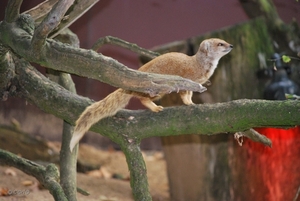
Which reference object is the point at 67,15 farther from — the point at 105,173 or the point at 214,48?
the point at 105,173

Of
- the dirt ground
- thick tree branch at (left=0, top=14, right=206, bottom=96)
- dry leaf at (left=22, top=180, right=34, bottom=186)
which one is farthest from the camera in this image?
dry leaf at (left=22, top=180, right=34, bottom=186)

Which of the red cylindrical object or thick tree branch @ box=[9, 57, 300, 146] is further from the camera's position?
the red cylindrical object

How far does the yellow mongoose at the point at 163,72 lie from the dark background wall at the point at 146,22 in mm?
1731

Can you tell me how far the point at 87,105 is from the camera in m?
2.21

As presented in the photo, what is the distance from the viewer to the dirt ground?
3059 mm

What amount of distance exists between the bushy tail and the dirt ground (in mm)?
998

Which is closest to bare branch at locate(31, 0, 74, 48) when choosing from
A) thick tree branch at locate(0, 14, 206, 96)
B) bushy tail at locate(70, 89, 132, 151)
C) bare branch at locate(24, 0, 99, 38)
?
thick tree branch at locate(0, 14, 206, 96)

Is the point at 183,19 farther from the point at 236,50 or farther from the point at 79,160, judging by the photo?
the point at 79,160

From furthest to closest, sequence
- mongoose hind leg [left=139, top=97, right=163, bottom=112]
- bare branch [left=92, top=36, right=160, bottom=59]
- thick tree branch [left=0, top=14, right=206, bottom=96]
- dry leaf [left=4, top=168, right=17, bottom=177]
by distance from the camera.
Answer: dry leaf [left=4, top=168, right=17, bottom=177], bare branch [left=92, top=36, right=160, bottom=59], mongoose hind leg [left=139, top=97, right=163, bottom=112], thick tree branch [left=0, top=14, right=206, bottom=96]

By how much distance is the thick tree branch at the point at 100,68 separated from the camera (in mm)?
1723

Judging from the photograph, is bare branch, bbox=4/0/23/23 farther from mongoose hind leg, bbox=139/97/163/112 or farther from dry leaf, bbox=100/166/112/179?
dry leaf, bbox=100/166/112/179

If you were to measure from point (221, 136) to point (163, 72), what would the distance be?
4.47 ft

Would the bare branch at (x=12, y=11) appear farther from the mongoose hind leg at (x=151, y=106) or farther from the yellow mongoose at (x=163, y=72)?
the mongoose hind leg at (x=151, y=106)

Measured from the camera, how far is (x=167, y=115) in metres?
2.05
